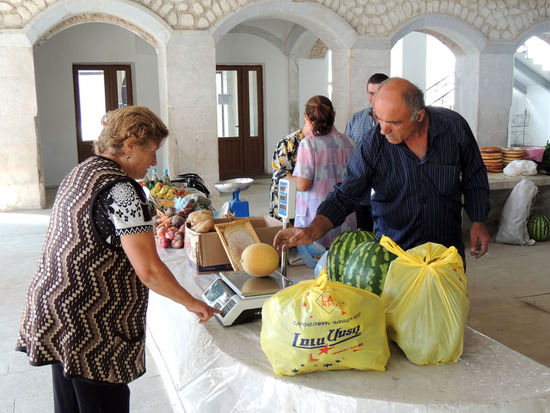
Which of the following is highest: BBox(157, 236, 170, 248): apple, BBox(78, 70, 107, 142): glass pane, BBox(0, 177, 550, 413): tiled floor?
BBox(78, 70, 107, 142): glass pane

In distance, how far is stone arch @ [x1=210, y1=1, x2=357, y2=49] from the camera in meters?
8.66

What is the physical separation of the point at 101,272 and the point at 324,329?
2.43 ft

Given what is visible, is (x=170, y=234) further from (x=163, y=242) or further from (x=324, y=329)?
(x=324, y=329)

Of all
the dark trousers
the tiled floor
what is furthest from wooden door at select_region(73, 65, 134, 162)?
the dark trousers

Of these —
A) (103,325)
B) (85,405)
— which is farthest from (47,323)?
(85,405)

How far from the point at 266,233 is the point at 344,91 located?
7.25 meters

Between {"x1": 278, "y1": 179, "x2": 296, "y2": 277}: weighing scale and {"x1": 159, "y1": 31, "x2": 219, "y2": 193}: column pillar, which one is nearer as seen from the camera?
{"x1": 278, "y1": 179, "x2": 296, "y2": 277}: weighing scale

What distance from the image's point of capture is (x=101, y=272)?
5.77 ft

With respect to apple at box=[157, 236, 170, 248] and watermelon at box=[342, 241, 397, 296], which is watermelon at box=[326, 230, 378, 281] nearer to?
watermelon at box=[342, 241, 397, 296]

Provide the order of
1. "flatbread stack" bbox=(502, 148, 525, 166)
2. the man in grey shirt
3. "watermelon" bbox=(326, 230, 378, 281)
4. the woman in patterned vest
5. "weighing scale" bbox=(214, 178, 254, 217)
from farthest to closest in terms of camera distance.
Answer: "flatbread stack" bbox=(502, 148, 525, 166)
the man in grey shirt
"weighing scale" bbox=(214, 178, 254, 217)
"watermelon" bbox=(326, 230, 378, 281)
the woman in patterned vest

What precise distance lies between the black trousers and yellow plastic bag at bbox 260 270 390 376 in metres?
0.67

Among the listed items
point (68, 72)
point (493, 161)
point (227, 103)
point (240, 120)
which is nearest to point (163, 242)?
point (493, 161)

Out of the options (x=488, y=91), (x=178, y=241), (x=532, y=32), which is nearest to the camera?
(x=178, y=241)

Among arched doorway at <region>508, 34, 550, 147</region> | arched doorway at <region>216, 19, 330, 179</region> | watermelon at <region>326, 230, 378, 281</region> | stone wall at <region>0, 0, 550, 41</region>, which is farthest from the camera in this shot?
arched doorway at <region>508, 34, 550, 147</region>
